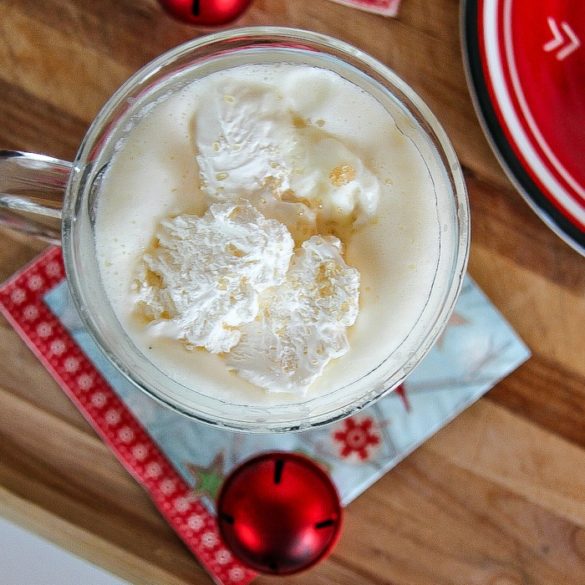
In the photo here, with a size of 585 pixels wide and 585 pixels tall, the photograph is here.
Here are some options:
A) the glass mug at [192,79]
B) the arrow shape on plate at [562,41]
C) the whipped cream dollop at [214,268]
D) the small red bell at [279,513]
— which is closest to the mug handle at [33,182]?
the glass mug at [192,79]

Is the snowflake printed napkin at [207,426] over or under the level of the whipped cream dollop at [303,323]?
under

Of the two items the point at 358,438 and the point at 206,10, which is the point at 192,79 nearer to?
the point at 206,10

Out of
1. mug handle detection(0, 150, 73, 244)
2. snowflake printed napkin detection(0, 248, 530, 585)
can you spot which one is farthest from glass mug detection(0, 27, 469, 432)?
snowflake printed napkin detection(0, 248, 530, 585)

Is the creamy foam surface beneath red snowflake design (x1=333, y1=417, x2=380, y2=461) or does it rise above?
above

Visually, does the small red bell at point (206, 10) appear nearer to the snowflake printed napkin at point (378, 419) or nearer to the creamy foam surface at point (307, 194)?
the creamy foam surface at point (307, 194)

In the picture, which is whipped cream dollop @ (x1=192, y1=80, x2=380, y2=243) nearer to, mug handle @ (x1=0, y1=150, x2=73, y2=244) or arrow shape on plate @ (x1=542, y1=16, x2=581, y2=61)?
mug handle @ (x1=0, y1=150, x2=73, y2=244)

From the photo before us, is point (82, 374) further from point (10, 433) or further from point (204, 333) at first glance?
point (204, 333)
